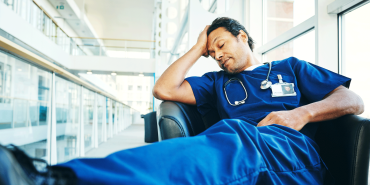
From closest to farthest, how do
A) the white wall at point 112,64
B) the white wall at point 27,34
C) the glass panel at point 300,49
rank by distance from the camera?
the glass panel at point 300,49 < the white wall at point 27,34 < the white wall at point 112,64

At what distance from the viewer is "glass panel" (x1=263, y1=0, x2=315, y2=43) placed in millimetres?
2228

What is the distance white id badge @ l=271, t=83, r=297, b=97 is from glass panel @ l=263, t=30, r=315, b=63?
0.91 m

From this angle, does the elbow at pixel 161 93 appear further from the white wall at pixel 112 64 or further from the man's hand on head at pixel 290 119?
the white wall at pixel 112 64

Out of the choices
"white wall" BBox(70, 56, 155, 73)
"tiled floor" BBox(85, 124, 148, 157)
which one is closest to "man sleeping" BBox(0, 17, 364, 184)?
"tiled floor" BBox(85, 124, 148, 157)

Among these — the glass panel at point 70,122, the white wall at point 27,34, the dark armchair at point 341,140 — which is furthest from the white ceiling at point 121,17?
the dark armchair at point 341,140

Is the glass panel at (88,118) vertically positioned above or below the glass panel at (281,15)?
below

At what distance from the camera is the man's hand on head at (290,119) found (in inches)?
37.5

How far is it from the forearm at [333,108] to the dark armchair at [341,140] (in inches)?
1.5

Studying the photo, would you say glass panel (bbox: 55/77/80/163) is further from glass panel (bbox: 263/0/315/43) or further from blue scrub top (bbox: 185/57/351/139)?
glass panel (bbox: 263/0/315/43)

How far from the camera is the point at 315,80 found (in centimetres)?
119

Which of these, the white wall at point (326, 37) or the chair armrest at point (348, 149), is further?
the white wall at point (326, 37)

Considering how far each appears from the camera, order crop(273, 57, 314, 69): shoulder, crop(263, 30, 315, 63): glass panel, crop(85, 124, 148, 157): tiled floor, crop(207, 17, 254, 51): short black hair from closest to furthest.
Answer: crop(273, 57, 314, 69): shoulder, crop(207, 17, 254, 51): short black hair, crop(263, 30, 315, 63): glass panel, crop(85, 124, 148, 157): tiled floor

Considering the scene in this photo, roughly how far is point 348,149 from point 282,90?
0.44m

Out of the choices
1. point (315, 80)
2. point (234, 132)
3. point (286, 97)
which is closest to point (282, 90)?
point (286, 97)
